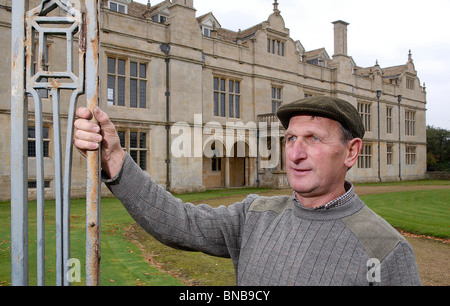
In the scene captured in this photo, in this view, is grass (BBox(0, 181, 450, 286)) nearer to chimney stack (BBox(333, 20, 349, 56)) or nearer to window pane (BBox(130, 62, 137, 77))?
window pane (BBox(130, 62, 137, 77))

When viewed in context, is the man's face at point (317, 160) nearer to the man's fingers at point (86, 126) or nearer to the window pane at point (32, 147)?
the man's fingers at point (86, 126)

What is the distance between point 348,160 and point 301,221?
0.38 meters

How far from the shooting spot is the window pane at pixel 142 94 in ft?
53.7

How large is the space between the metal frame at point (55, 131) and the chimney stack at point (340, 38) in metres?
26.8

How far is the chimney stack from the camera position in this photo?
26.2 m

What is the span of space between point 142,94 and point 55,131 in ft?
50.7

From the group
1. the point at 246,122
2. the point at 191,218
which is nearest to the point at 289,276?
the point at 191,218

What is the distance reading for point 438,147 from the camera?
37.8 metres

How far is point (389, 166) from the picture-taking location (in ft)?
97.5

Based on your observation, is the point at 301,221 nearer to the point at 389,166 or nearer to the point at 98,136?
the point at 98,136

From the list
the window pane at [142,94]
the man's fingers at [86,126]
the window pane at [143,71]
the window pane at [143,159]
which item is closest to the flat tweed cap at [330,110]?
the man's fingers at [86,126]

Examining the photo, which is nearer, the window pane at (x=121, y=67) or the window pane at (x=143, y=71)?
the window pane at (x=121, y=67)

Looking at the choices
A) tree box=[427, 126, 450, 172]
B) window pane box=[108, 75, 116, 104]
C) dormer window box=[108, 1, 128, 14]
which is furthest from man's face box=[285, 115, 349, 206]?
tree box=[427, 126, 450, 172]

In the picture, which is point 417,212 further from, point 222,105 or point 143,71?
point 143,71
